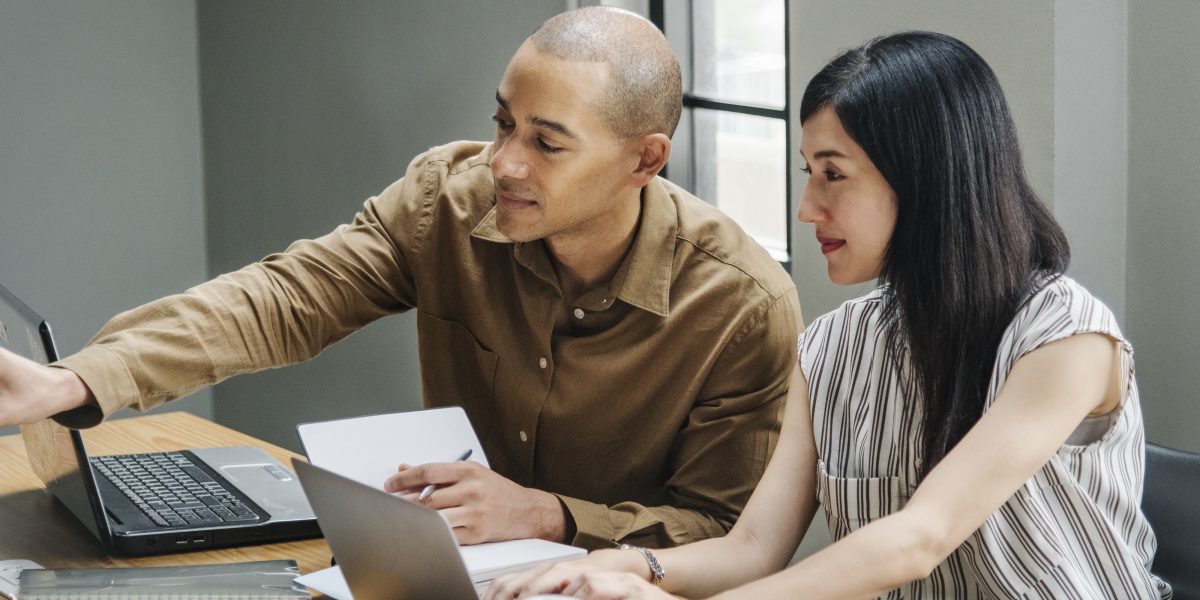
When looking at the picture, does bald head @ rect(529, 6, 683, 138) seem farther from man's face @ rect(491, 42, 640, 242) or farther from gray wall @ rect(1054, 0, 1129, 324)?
gray wall @ rect(1054, 0, 1129, 324)

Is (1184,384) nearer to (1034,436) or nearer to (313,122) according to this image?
(1034,436)

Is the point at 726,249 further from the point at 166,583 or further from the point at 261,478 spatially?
the point at 166,583

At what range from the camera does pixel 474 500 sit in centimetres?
136

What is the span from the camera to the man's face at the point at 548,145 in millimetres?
1583

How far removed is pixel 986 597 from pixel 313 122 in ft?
8.11

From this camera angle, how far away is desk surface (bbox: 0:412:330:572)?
1.43 m

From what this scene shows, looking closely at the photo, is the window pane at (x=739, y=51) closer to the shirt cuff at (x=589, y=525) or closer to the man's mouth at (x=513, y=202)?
the man's mouth at (x=513, y=202)

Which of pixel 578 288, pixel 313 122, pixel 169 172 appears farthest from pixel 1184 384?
pixel 169 172

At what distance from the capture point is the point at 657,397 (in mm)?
1697

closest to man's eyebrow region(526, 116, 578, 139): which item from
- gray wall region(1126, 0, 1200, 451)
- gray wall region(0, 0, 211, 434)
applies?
gray wall region(1126, 0, 1200, 451)

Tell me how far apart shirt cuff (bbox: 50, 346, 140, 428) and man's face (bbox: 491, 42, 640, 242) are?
48 cm

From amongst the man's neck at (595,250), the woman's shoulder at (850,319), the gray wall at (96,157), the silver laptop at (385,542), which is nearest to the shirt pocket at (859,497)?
the woman's shoulder at (850,319)

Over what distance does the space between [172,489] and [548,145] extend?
0.63m

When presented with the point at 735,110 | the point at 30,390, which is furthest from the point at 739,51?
the point at 30,390
